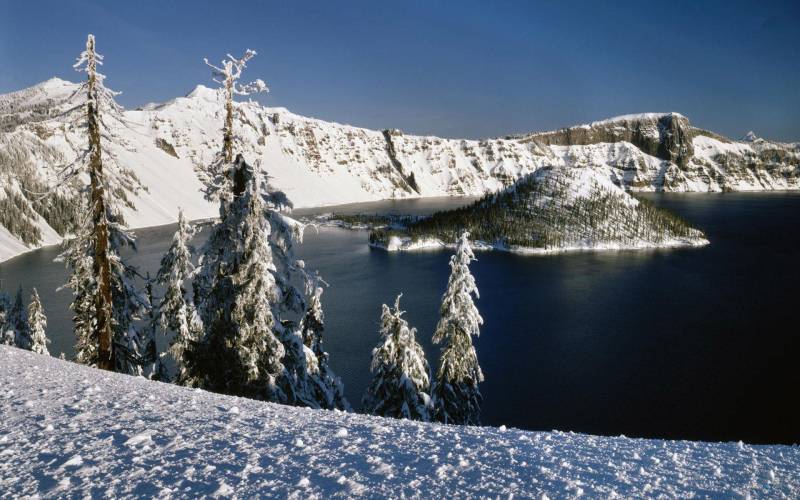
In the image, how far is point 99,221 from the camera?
15.4m

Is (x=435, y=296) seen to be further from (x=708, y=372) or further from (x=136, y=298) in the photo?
(x=136, y=298)

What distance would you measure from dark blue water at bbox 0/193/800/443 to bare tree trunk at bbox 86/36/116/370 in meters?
28.6

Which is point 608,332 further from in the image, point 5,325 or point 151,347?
point 5,325

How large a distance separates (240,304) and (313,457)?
30.1 feet

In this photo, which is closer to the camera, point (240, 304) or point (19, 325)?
point (240, 304)

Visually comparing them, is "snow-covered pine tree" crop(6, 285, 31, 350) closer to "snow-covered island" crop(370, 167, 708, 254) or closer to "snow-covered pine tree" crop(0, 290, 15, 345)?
"snow-covered pine tree" crop(0, 290, 15, 345)

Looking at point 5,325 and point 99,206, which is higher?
point 99,206

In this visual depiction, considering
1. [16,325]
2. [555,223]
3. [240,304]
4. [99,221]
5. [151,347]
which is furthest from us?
[555,223]

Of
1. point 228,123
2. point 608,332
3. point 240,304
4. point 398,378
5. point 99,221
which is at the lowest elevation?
point 608,332

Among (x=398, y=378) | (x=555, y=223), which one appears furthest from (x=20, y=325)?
(x=555, y=223)

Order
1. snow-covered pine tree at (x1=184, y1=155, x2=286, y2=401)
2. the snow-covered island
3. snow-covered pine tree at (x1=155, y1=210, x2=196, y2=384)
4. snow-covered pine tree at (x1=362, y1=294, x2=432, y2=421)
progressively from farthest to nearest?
the snow-covered island → snow-covered pine tree at (x1=155, y1=210, x2=196, y2=384) → snow-covered pine tree at (x1=362, y1=294, x2=432, y2=421) → snow-covered pine tree at (x1=184, y1=155, x2=286, y2=401)

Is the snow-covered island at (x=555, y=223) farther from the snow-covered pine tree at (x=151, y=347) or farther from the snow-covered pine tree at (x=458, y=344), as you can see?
the snow-covered pine tree at (x=458, y=344)

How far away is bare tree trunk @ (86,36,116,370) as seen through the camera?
47.0 feet

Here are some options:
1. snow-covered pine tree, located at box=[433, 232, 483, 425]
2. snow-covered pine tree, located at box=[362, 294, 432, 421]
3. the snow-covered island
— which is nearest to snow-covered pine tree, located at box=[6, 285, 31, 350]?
snow-covered pine tree, located at box=[362, 294, 432, 421]
